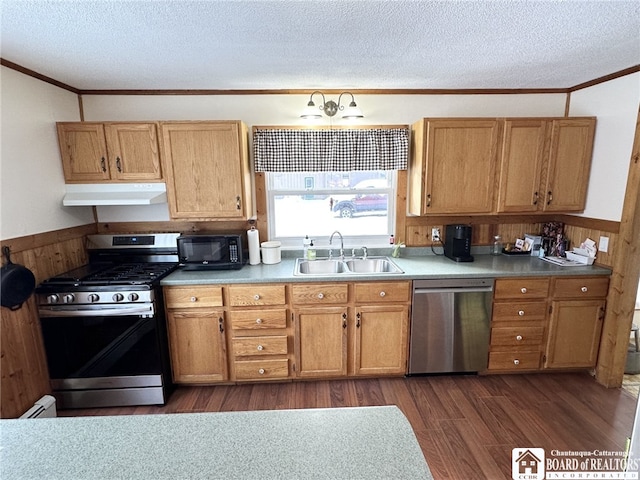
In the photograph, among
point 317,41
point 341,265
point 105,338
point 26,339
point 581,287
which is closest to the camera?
point 317,41

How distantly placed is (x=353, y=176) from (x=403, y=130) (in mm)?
593

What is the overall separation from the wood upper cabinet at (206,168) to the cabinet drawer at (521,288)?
215 cm

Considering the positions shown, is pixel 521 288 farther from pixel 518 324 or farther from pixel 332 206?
pixel 332 206

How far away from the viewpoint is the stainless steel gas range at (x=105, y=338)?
2.13 m

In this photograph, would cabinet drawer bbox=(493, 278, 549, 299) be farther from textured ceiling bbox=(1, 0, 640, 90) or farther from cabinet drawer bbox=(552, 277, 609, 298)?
textured ceiling bbox=(1, 0, 640, 90)

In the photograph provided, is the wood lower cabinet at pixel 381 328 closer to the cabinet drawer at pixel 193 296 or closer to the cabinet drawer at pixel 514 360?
the cabinet drawer at pixel 514 360

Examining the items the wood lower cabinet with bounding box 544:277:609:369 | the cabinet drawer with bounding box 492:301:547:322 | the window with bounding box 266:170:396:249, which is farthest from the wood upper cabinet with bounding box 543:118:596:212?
the window with bounding box 266:170:396:249

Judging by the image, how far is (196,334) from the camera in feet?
7.88

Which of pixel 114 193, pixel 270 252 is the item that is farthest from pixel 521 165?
pixel 114 193

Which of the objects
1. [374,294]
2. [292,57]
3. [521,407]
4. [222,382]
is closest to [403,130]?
[292,57]

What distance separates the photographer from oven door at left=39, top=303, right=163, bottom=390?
2150mm

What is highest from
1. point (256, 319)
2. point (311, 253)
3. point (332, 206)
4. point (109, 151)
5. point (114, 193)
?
point (109, 151)

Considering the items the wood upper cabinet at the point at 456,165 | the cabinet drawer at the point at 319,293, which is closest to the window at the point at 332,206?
the wood upper cabinet at the point at 456,165

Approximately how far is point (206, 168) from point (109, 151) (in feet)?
2.51
